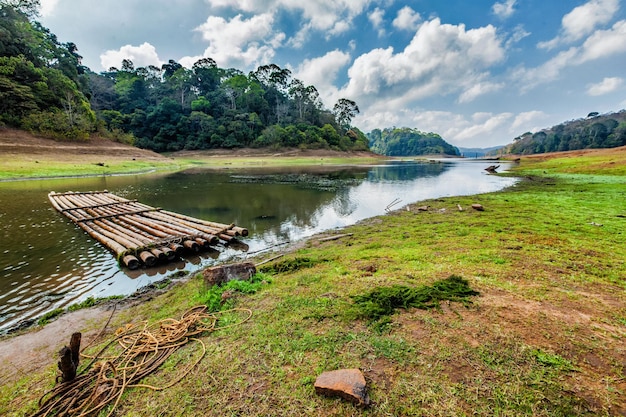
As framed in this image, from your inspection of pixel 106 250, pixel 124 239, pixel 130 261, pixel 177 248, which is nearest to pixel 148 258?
pixel 130 261

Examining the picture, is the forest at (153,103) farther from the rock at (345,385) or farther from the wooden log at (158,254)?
the rock at (345,385)

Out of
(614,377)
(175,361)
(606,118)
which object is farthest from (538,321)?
(606,118)

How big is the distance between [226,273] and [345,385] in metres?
3.80

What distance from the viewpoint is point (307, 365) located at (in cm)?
334

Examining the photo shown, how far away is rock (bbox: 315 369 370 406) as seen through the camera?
8.93 ft

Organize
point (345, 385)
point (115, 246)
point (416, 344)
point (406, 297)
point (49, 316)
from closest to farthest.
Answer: point (345, 385) < point (416, 344) < point (406, 297) < point (49, 316) < point (115, 246)

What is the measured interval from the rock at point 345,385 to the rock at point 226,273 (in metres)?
3.45

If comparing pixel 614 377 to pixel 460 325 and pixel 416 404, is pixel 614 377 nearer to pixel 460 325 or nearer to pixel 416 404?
pixel 460 325

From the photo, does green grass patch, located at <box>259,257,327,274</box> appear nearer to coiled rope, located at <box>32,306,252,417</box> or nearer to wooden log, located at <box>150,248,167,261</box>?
coiled rope, located at <box>32,306,252,417</box>

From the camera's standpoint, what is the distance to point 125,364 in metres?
3.76

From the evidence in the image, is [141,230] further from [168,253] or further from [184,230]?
[168,253]

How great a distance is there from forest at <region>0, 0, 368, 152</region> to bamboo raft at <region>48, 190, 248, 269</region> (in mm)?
40569

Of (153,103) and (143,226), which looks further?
(153,103)

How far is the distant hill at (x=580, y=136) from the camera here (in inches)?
3334
